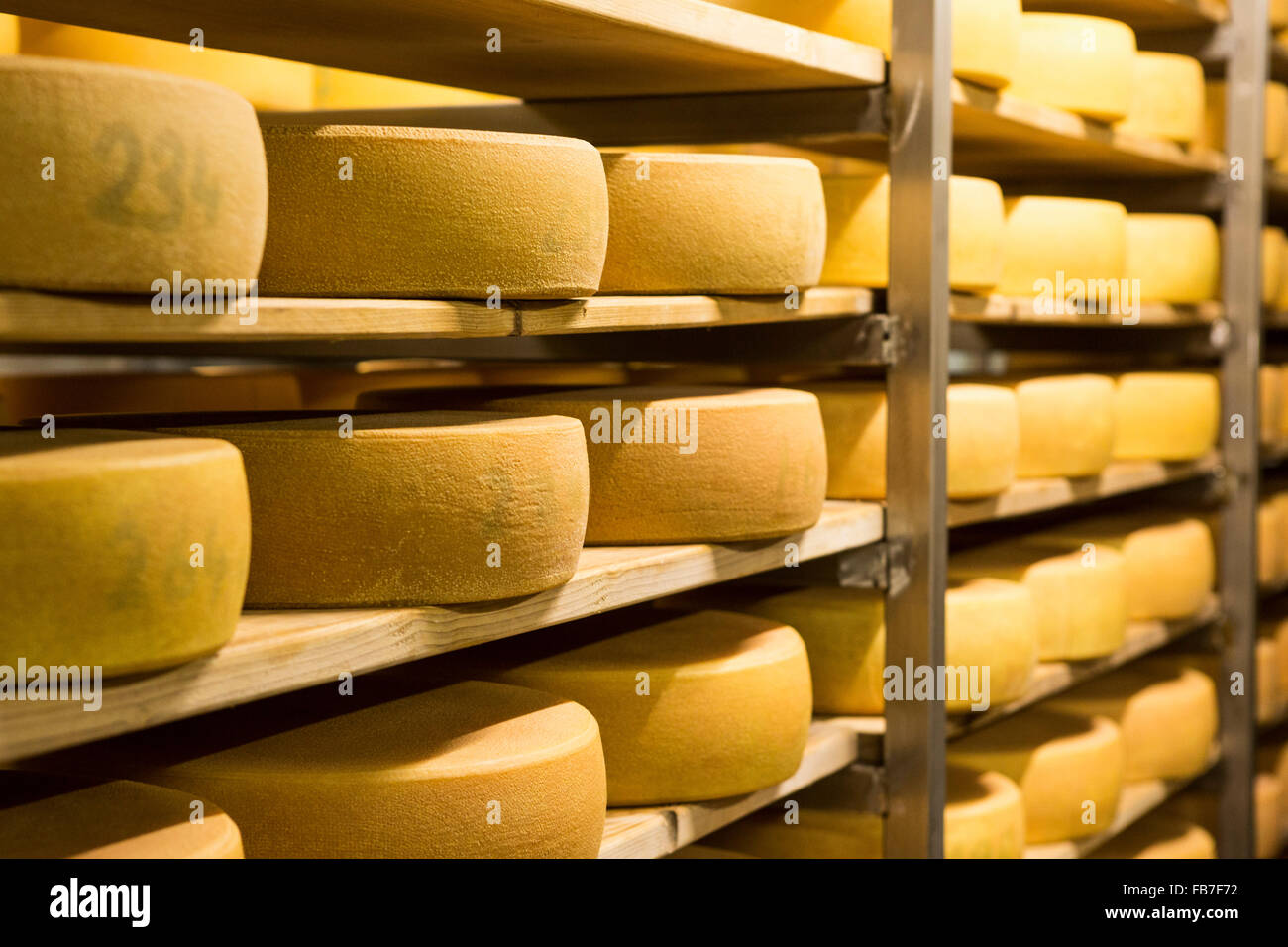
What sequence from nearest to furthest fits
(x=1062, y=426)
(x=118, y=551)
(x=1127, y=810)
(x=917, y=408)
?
(x=118, y=551)
(x=917, y=408)
(x=1062, y=426)
(x=1127, y=810)

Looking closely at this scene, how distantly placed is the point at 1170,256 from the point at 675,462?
1.68m

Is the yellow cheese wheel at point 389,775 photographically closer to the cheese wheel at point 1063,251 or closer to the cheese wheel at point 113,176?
the cheese wheel at point 113,176

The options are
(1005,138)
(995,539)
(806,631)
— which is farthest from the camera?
(995,539)

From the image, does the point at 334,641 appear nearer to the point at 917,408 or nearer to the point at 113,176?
the point at 113,176

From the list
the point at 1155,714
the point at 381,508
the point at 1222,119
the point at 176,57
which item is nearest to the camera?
the point at 381,508

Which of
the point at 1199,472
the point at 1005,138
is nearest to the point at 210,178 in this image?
the point at 1005,138

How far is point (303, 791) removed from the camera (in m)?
1.31

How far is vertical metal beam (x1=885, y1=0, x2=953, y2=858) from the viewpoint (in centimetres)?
208

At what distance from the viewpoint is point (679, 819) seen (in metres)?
1.73

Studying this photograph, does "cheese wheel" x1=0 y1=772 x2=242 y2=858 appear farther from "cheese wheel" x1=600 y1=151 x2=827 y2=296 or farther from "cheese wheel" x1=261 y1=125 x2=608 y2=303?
"cheese wheel" x1=600 y1=151 x2=827 y2=296

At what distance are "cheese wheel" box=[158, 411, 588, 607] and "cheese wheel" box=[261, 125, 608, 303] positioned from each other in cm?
13

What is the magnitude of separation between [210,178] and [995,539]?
212 centimetres

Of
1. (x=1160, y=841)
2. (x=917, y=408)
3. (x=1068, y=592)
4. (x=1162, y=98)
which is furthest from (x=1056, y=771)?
(x=1162, y=98)
